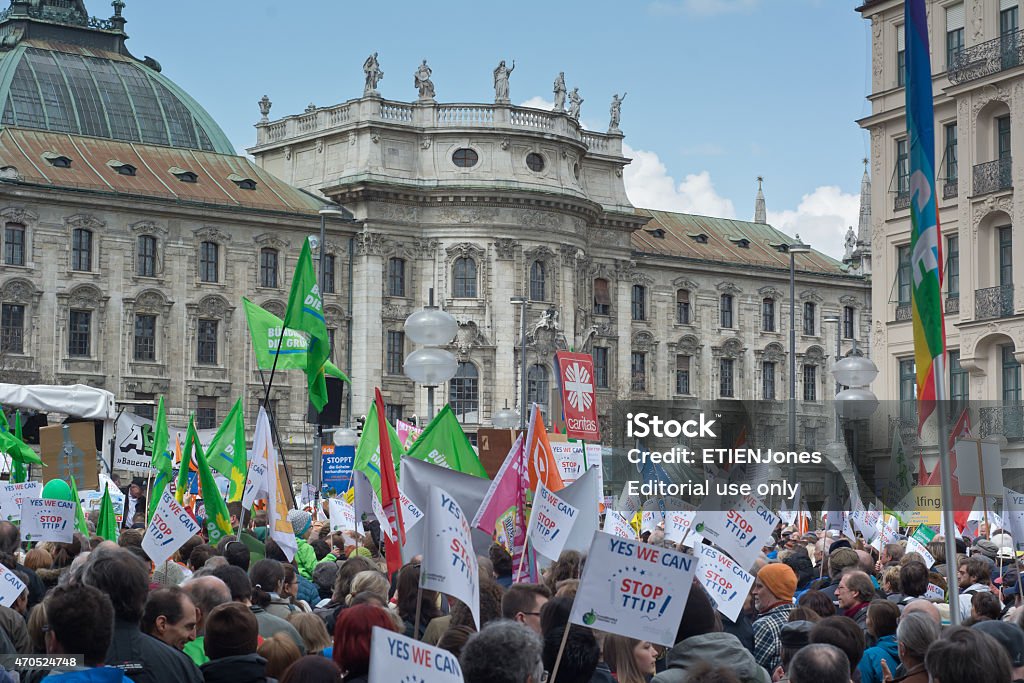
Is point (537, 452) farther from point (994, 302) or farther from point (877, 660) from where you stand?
point (994, 302)

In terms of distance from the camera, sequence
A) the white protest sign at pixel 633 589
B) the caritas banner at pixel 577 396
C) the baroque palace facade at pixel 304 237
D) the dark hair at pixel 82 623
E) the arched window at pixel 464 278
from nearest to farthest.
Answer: the dark hair at pixel 82 623
the white protest sign at pixel 633 589
the caritas banner at pixel 577 396
the baroque palace facade at pixel 304 237
the arched window at pixel 464 278

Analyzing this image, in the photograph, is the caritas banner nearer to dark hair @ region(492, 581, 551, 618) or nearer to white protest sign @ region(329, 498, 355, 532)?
white protest sign @ region(329, 498, 355, 532)

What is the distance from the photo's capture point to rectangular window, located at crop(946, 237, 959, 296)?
3872 centimetres

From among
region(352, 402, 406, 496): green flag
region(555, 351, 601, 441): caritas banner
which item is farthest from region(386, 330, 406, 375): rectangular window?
region(352, 402, 406, 496): green flag

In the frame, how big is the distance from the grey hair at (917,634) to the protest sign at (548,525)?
375 centimetres

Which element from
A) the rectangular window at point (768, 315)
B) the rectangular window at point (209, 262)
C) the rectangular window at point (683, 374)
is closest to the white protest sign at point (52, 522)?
the rectangular window at point (209, 262)

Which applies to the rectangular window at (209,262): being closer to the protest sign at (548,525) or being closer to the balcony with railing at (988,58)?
the balcony with railing at (988,58)

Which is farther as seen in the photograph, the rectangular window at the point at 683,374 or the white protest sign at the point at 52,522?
the rectangular window at the point at 683,374

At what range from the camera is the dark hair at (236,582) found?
A: 1012cm

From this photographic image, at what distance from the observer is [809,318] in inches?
3339

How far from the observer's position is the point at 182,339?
217 ft

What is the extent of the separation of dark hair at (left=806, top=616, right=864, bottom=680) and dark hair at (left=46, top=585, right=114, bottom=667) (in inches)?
146

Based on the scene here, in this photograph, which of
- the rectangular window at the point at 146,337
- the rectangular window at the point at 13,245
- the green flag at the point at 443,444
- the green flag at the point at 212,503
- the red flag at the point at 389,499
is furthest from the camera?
the rectangular window at the point at 146,337

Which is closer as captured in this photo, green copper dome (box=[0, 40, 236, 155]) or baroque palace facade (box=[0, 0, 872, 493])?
baroque palace facade (box=[0, 0, 872, 493])
